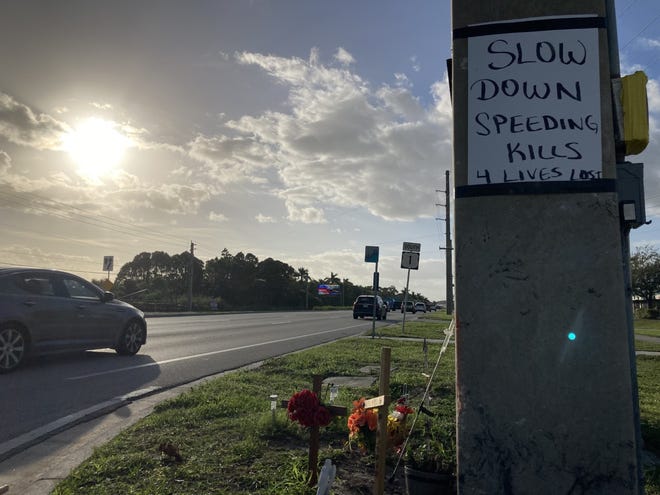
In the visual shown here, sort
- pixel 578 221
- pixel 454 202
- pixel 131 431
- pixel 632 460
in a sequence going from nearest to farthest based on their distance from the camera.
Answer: pixel 632 460 < pixel 578 221 < pixel 454 202 < pixel 131 431

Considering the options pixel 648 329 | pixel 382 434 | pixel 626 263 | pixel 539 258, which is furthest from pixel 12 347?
pixel 648 329

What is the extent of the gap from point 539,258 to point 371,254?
14.3 metres

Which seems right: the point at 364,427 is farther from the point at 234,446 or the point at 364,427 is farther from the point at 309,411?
the point at 234,446

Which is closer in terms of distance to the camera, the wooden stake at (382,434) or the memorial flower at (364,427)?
the wooden stake at (382,434)

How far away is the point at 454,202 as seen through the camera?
256cm

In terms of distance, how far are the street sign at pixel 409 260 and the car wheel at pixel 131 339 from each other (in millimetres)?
8772

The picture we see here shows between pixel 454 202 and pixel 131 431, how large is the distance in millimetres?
3950

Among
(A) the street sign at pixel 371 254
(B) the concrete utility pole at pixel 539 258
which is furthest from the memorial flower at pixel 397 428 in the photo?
(A) the street sign at pixel 371 254

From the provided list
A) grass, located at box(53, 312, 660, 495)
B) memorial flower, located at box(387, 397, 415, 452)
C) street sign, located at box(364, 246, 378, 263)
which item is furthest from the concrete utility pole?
street sign, located at box(364, 246, 378, 263)

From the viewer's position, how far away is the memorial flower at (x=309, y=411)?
3404 millimetres

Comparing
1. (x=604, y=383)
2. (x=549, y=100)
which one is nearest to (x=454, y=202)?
(x=549, y=100)

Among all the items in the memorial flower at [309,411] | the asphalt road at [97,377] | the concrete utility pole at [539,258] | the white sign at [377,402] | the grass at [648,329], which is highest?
the concrete utility pole at [539,258]

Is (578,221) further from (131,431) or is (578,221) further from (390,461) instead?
(131,431)

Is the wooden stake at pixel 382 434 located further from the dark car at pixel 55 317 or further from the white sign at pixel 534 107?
the dark car at pixel 55 317
